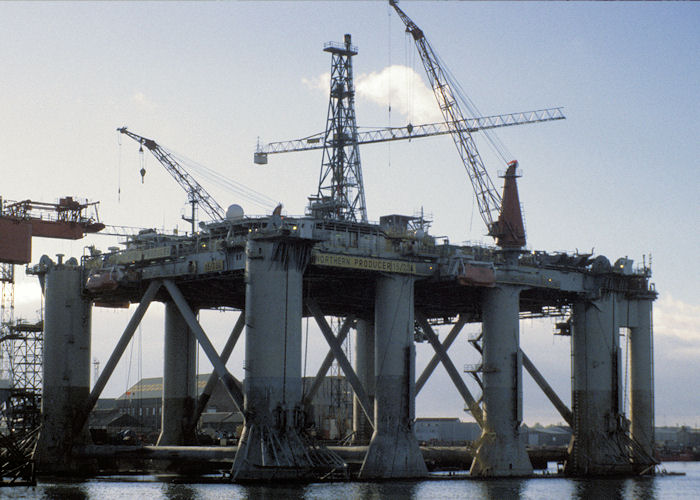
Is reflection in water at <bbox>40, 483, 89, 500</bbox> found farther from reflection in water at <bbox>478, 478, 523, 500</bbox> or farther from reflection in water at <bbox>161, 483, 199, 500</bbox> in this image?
reflection in water at <bbox>478, 478, 523, 500</bbox>

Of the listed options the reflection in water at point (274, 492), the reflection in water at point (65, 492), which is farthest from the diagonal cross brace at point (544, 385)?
the reflection in water at point (65, 492)

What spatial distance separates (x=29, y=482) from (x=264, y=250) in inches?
915

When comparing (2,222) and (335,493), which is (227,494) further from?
(2,222)

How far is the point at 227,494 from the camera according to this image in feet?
258

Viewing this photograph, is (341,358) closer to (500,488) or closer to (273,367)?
(273,367)

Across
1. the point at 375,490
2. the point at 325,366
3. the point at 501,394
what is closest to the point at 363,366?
the point at 325,366

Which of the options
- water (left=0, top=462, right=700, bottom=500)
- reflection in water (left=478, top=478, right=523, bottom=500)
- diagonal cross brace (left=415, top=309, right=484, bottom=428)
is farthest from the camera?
diagonal cross brace (left=415, top=309, right=484, bottom=428)

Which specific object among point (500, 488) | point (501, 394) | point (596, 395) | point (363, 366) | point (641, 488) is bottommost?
point (641, 488)

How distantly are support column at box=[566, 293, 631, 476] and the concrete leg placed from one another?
20.2m

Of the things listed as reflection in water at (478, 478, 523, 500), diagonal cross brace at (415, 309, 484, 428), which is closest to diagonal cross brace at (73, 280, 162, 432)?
diagonal cross brace at (415, 309, 484, 428)

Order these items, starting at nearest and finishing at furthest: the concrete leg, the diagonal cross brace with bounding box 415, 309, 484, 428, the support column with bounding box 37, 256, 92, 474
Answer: the concrete leg, the support column with bounding box 37, 256, 92, 474, the diagonal cross brace with bounding box 415, 309, 484, 428

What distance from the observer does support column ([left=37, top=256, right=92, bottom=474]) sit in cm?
10100

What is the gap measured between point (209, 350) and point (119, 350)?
A: 39.4 feet

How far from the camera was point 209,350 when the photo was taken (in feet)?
310
